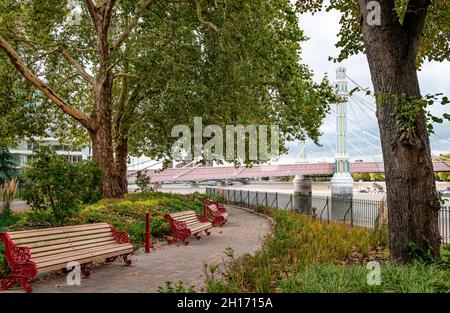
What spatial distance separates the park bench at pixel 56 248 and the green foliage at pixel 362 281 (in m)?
3.59

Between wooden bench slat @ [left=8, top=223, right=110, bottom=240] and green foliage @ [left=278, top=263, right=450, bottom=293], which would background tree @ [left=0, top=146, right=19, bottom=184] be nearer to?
wooden bench slat @ [left=8, top=223, right=110, bottom=240]

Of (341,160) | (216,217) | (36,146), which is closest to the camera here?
(36,146)

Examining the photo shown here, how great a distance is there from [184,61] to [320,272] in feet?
33.7

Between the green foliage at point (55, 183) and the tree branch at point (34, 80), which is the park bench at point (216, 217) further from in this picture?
the green foliage at point (55, 183)

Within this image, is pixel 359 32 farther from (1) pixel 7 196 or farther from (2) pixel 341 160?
(2) pixel 341 160

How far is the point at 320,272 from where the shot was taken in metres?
5.31

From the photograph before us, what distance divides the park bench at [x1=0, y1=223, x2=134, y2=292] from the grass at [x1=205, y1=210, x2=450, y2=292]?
2.57 m

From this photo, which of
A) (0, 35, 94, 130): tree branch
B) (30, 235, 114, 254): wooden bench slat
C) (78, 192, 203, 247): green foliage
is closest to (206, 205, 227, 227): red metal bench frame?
(78, 192, 203, 247): green foliage

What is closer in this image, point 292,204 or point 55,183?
point 55,183

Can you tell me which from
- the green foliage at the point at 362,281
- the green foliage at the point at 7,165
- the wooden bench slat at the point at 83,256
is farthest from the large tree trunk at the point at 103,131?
the green foliage at the point at 7,165

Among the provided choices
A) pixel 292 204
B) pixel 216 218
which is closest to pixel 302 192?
pixel 292 204

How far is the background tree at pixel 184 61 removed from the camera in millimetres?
12008

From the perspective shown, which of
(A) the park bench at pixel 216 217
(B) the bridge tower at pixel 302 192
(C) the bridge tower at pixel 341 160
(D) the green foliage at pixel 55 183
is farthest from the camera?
(C) the bridge tower at pixel 341 160
